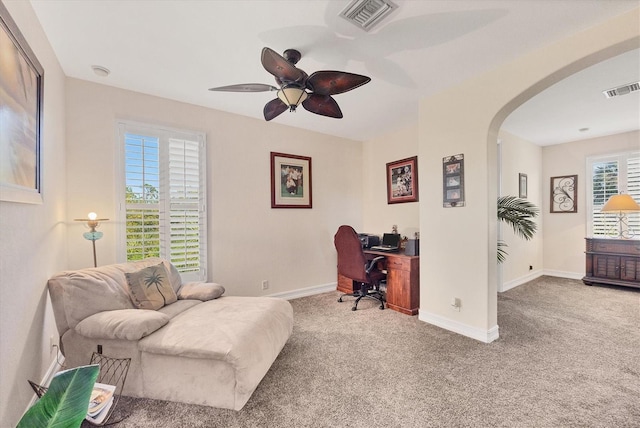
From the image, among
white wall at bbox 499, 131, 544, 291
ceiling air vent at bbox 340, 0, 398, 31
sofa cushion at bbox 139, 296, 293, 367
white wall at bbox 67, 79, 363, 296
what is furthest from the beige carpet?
ceiling air vent at bbox 340, 0, 398, 31

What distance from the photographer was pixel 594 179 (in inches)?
191

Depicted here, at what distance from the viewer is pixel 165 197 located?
3.12 metres

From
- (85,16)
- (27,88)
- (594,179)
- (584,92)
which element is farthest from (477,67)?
(594,179)

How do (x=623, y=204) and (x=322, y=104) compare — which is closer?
(x=322, y=104)

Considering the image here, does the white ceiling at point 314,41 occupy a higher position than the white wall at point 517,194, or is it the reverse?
the white ceiling at point 314,41

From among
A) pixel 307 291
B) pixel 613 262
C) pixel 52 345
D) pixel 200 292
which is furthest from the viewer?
pixel 613 262

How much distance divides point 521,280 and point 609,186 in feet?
7.14

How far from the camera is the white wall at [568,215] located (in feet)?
16.0

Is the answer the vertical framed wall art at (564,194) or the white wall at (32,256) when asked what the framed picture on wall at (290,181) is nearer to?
Answer: the white wall at (32,256)

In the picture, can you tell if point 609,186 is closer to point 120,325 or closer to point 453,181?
point 453,181

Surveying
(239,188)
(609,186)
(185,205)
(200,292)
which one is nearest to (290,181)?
(239,188)

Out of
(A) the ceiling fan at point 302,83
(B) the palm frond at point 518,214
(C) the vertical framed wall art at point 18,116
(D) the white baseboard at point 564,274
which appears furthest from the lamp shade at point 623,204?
(C) the vertical framed wall art at point 18,116

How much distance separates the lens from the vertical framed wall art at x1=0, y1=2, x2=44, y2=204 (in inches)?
52.4

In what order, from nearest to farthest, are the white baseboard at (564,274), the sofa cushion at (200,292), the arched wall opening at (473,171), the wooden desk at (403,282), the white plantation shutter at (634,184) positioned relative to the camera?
the arched wall opening at (473,171)
the sofa cushion at (200,292)
the wooden desk at (403,282)
the white plantation shutter at (634,184)
the white baseboard at (564,274)
